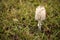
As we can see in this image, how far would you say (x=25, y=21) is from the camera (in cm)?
338

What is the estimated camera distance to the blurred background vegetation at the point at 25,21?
315cm

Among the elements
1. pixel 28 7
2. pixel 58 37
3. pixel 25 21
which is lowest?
pixel 58 37

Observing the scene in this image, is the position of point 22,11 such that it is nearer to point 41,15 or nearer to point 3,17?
point 3,17

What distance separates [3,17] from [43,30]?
0.83 meters

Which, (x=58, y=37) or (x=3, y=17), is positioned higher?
(x=3, y=17)

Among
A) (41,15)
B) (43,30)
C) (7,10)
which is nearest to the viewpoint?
(41,15)

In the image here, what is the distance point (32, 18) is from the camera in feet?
11.2

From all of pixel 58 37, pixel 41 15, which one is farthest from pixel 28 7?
pixel 58 37

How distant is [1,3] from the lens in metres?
3.62

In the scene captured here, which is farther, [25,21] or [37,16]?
[25,21]

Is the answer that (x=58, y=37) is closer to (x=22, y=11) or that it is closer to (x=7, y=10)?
(x=22, y=11)

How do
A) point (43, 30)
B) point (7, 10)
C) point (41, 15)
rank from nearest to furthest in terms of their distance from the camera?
point (41, 15) < point (43, 30) < point (7, 10)

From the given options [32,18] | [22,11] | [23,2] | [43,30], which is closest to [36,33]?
[43,30]

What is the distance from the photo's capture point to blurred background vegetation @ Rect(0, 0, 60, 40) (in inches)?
124
